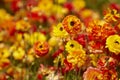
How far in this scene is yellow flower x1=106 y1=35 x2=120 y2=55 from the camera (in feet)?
10.3

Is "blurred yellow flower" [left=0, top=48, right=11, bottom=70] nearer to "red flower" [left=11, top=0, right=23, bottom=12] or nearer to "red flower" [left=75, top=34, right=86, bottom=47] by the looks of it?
"red flower" [left=75, top=34, right=86, bottom=47]

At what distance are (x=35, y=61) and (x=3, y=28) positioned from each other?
43.3 inches

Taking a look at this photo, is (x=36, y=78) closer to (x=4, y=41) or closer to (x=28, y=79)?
(x=28, y=79)

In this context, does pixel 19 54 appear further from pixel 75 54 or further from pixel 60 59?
pixel 75 54

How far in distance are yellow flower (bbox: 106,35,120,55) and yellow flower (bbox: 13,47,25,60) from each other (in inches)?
45.5

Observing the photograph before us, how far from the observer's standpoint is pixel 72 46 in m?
3.29

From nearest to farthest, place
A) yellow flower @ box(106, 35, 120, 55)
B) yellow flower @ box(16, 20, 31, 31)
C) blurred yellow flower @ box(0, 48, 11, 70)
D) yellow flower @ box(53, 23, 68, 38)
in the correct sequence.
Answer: yellow flower @ box(106, 35, 120, 55) < yellow flower @ box(53, 23, 68, 38) < blurred yellow flower @ box(0, 48, 11, 70) < yellow flower @ box(16, 20, 31, 31)

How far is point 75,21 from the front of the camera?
3.29 metres

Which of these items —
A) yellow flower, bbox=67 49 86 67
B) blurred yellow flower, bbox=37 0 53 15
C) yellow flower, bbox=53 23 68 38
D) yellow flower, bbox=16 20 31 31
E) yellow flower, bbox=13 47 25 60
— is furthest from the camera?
blurred yellow flower, bbox=37 0 53 15

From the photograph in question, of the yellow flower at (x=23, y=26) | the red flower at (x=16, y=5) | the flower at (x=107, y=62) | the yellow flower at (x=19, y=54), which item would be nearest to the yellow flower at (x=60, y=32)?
the flower at (x=107, y=62)

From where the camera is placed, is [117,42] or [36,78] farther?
[36,78]

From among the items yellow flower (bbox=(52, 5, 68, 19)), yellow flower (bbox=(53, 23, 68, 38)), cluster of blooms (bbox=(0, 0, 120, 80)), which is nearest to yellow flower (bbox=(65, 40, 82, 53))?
cluster of blooms (bbox=(0, 0, 120, 80))

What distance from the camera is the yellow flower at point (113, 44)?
3141 mm

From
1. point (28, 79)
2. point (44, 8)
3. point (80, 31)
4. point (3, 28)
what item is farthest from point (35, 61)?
point (44, 8)
